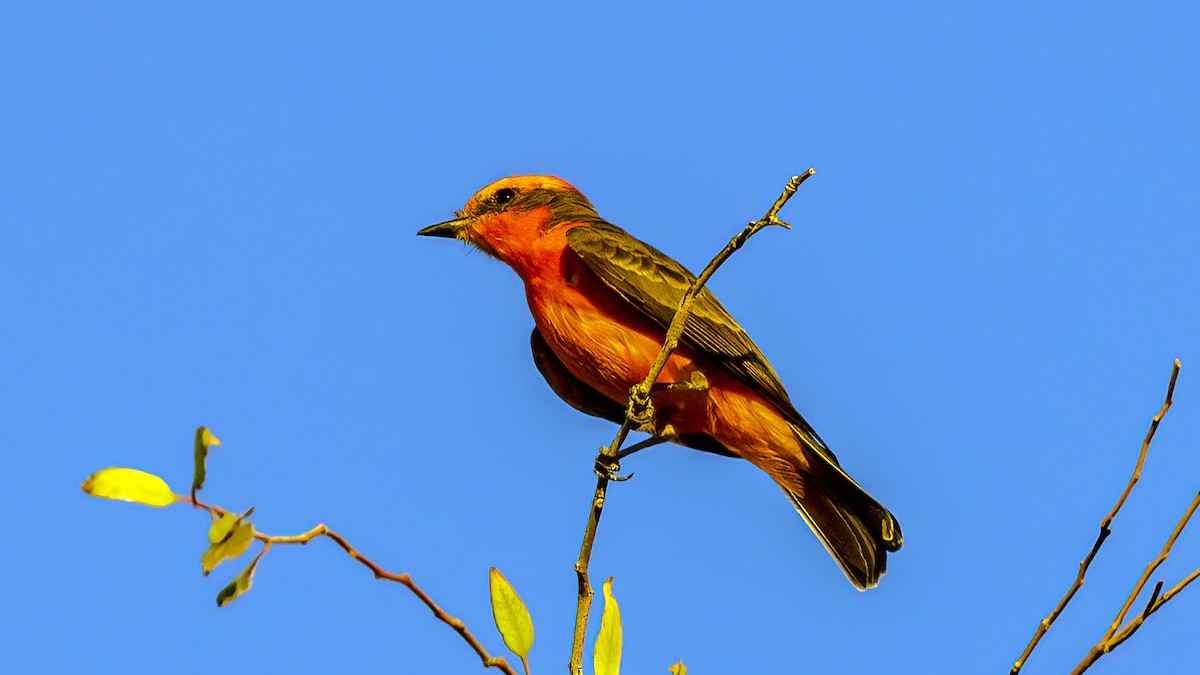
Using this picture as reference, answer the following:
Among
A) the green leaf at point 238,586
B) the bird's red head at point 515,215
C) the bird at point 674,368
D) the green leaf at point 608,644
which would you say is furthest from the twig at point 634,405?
the bird's red head at point 515,215

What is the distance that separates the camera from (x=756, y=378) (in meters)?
6.71

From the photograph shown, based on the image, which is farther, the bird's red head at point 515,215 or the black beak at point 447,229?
the black beak at point 447,229

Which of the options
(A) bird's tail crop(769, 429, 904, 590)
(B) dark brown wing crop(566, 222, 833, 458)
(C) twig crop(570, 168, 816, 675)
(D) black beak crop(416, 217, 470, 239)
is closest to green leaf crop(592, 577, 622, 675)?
(C) twig crop(570, 168, 816, 675)

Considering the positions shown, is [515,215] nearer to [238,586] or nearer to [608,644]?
[608,644]

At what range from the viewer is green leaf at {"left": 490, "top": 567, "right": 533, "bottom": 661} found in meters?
3.58

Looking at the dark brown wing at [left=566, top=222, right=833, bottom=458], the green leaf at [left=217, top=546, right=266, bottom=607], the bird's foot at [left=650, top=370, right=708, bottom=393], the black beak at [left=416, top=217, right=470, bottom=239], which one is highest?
the black beak at [left=416, top=217, right=470, bottom=239]

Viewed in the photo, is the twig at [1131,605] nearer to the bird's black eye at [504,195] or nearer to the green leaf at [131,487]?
the green leaf at [131,487]

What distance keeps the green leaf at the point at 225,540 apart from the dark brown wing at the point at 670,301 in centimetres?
386

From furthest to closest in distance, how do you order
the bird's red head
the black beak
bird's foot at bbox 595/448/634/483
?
the black beak < the bird's red head < bird's foot at bbox 595/448/634/483

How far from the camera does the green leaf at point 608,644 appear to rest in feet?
12.0

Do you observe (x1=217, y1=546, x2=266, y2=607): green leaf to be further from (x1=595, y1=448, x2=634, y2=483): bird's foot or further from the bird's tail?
the bird's tail

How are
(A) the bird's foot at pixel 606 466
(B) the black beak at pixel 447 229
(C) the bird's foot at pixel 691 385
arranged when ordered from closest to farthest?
(A) the bird's foot at pixel 606 466, (C) the bird's foot at pixel 691 385, (B) the black beak at pixel 447 229

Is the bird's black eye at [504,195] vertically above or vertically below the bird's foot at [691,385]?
above

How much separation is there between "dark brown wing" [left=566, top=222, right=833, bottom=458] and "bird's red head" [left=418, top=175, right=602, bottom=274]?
0.39 metres
